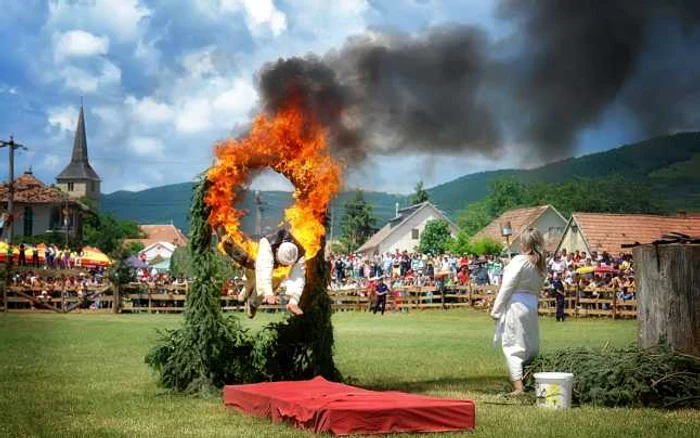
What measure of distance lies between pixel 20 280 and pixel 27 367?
2910 cm

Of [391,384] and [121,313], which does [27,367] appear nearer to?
[391,384]

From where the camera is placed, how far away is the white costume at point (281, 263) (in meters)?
12.2

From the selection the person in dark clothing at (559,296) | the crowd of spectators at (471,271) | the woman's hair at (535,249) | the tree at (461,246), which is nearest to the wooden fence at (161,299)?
the crowd of spectators at (471,271)

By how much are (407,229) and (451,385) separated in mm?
89767

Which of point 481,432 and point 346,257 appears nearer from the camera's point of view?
point 481,432

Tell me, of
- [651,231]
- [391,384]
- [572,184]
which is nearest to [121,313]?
[651,231]

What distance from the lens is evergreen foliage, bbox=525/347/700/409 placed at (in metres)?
10.9

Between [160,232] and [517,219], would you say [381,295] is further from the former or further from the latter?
[160,232]

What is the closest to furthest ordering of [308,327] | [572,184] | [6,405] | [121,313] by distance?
[6,405]
[308,327]
[121,313]
[572,184]

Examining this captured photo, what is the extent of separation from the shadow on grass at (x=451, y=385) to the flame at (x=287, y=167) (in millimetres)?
2367

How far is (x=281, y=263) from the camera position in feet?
40.5

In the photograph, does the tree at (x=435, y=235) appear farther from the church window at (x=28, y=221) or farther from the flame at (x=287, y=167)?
the flame at (x=287, y=167)

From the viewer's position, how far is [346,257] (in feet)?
167

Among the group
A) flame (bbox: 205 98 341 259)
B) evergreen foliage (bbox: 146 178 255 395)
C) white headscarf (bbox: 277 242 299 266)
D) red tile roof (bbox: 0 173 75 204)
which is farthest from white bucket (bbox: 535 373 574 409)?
red tile roof (bbox: 0 173 75 204)
